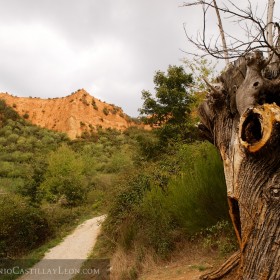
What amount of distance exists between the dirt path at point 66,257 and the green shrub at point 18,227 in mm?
1153

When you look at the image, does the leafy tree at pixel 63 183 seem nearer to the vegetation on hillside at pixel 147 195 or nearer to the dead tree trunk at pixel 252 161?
the vegetation on hillside at pixel 147 195

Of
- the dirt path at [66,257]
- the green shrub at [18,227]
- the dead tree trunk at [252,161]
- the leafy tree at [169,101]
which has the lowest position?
the dirt path at [66,257]

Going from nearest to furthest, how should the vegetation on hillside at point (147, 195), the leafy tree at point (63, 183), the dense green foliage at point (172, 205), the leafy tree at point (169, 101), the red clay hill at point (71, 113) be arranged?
the dense green foliage at point (172, 205), the vegetation on hillside at point (147, 195), the leafy tree at point (169, 101), the leafy tree at point (63, 183), the red clay hill at point (71, 113)

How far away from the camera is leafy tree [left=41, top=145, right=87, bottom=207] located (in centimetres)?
2141

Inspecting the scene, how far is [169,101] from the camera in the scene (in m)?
18.5

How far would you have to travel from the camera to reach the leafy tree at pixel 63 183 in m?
21.4

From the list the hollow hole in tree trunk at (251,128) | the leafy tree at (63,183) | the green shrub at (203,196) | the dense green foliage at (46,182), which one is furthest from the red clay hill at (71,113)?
the hollow hole in tree trunk at (251,128)

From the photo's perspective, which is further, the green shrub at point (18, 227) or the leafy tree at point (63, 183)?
the leafy tree at point (63, 183)

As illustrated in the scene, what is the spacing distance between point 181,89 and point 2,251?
41.9 ft

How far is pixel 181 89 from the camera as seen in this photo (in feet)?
61.3

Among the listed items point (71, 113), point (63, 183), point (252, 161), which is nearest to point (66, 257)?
point (252, 161)

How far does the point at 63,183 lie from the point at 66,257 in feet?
36.0

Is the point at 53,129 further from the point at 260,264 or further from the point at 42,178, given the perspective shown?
the point at 260,264

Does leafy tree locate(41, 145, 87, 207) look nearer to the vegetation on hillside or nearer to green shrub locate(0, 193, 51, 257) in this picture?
the vegetation on hillside
